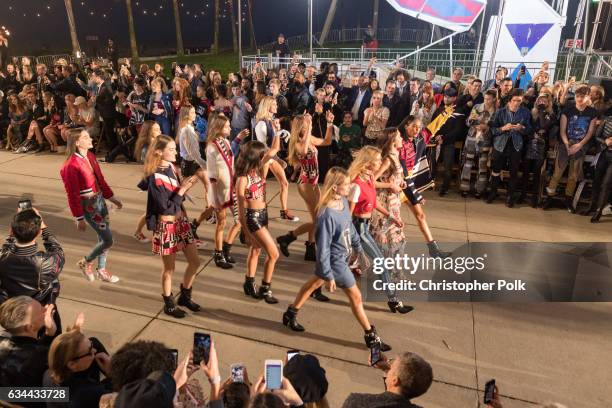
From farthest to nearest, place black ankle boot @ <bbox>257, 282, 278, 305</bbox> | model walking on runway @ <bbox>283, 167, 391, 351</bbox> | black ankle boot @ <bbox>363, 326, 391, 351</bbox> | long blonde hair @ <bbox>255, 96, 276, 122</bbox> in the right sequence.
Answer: long blonde hair @ <bbox>255, 96, 276, 122</bbox>
black ankle boot @ <bbox>257, 282, 278, 305</bbox>
black ankle boot @ <bbox>363, 326, 391, 351</bbox>
model walking on runway @ <bbox>283, 167, 391, 351</bbox>

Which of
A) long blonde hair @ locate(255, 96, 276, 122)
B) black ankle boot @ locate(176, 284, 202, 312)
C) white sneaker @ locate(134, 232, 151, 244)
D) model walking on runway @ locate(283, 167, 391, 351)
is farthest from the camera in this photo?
long blonde hair @ locate(255, 96, 276, 122)

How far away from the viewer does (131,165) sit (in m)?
9.52

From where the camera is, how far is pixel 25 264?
309 centimetres

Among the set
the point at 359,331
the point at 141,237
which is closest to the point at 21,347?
the point at 359,331

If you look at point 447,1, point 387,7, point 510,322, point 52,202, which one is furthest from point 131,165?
point 387,7

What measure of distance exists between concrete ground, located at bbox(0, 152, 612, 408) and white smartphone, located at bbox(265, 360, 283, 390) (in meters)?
1.62

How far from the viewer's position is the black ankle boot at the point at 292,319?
428 cm

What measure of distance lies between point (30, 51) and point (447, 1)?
33220mm

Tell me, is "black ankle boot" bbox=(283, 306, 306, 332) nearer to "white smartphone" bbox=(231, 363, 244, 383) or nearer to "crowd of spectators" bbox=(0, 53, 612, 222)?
"white smartphone" bbox=(231, 363, 244, 383)

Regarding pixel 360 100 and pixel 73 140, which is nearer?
pixel 73 140

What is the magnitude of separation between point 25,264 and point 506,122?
669 cm

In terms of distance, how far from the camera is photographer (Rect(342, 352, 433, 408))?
2102 millimetres

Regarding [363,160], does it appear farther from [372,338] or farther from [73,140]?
[73,140]

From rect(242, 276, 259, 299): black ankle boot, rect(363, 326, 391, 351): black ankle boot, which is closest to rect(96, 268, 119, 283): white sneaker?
rect(242, 276, 259, 299): black ankle boot
